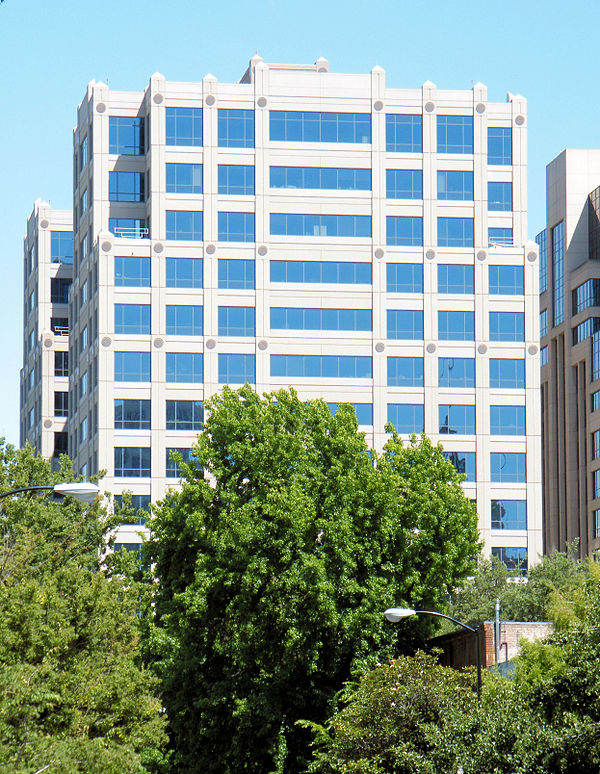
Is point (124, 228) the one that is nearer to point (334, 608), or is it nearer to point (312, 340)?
point (312, 340)

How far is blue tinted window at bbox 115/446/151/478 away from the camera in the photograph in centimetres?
9806

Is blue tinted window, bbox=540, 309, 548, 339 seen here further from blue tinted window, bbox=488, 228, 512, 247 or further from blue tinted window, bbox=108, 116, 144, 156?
blue tinted window, bbox=108, 116, 144, 156

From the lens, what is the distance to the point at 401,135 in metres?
104

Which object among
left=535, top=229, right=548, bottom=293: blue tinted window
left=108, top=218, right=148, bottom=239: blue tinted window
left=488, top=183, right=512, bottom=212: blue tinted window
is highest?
left=535, top=229, right=548, bottom=293: blue tinted window

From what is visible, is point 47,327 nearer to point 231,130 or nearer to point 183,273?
point 183,273

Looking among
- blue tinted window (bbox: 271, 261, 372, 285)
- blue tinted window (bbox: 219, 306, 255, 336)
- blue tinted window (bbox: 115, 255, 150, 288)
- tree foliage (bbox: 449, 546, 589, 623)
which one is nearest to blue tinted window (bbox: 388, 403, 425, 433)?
blue tinted window (bbox: 271, 261, 372, 285)

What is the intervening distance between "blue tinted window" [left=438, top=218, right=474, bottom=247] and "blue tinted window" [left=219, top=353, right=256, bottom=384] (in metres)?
16.5

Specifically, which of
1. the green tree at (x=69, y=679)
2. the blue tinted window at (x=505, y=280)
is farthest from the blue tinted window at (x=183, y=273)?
the green tree at (x=69, y=679)

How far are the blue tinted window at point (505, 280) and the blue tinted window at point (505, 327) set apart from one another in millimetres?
1593

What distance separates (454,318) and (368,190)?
1086 centimetres

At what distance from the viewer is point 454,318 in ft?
337

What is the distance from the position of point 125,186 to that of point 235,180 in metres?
9.17

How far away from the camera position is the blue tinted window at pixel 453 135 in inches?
4126

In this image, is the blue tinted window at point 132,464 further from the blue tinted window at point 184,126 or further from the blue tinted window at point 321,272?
the blue tinted window at point 184,126
